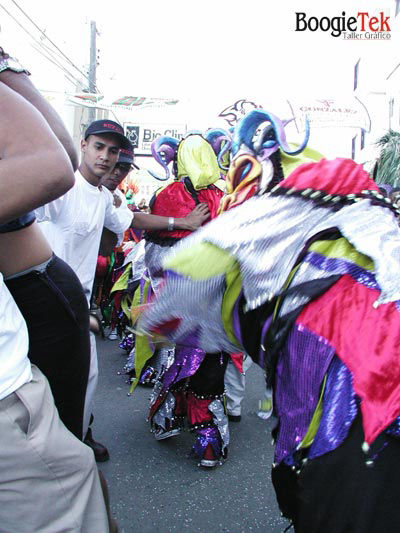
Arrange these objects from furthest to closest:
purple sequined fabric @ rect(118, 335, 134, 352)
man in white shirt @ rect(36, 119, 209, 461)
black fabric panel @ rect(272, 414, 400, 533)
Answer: purple sequined fabric @ rect(118, 335, 134, 352), man in white shirt @ rect(36, 119, 209, 461), black fabric panel @ rect(272, 414, 400, 533)

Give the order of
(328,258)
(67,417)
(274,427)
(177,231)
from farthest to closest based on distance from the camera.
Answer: (177,231) → (67,417) → (274,427) → (328,258)

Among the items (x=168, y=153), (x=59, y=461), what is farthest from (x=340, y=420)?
(x=168, y=153)

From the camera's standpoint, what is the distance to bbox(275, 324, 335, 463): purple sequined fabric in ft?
3.11

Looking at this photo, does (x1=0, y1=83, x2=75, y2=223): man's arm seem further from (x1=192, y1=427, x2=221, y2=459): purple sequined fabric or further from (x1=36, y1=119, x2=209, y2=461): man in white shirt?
(x1=192, y1=427, x2=221, y2=459): purple sequined fabric

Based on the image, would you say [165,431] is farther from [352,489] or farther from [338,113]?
[338,113]

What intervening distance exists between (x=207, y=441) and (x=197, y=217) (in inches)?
48.6

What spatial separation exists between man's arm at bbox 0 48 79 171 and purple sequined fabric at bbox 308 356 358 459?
1.01 meters

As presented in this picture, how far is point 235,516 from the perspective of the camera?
2.16 m

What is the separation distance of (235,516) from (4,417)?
60.6 inches

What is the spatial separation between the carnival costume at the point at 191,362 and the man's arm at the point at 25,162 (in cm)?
154

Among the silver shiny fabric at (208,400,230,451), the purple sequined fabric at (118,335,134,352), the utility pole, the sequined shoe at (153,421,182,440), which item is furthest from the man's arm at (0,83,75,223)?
the utility pole

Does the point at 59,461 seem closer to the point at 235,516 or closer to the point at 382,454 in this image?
the point at 382,454

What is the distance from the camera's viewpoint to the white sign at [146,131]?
1380cm

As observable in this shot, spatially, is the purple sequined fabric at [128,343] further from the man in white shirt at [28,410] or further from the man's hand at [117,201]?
the man in white shirt at [28,410]
